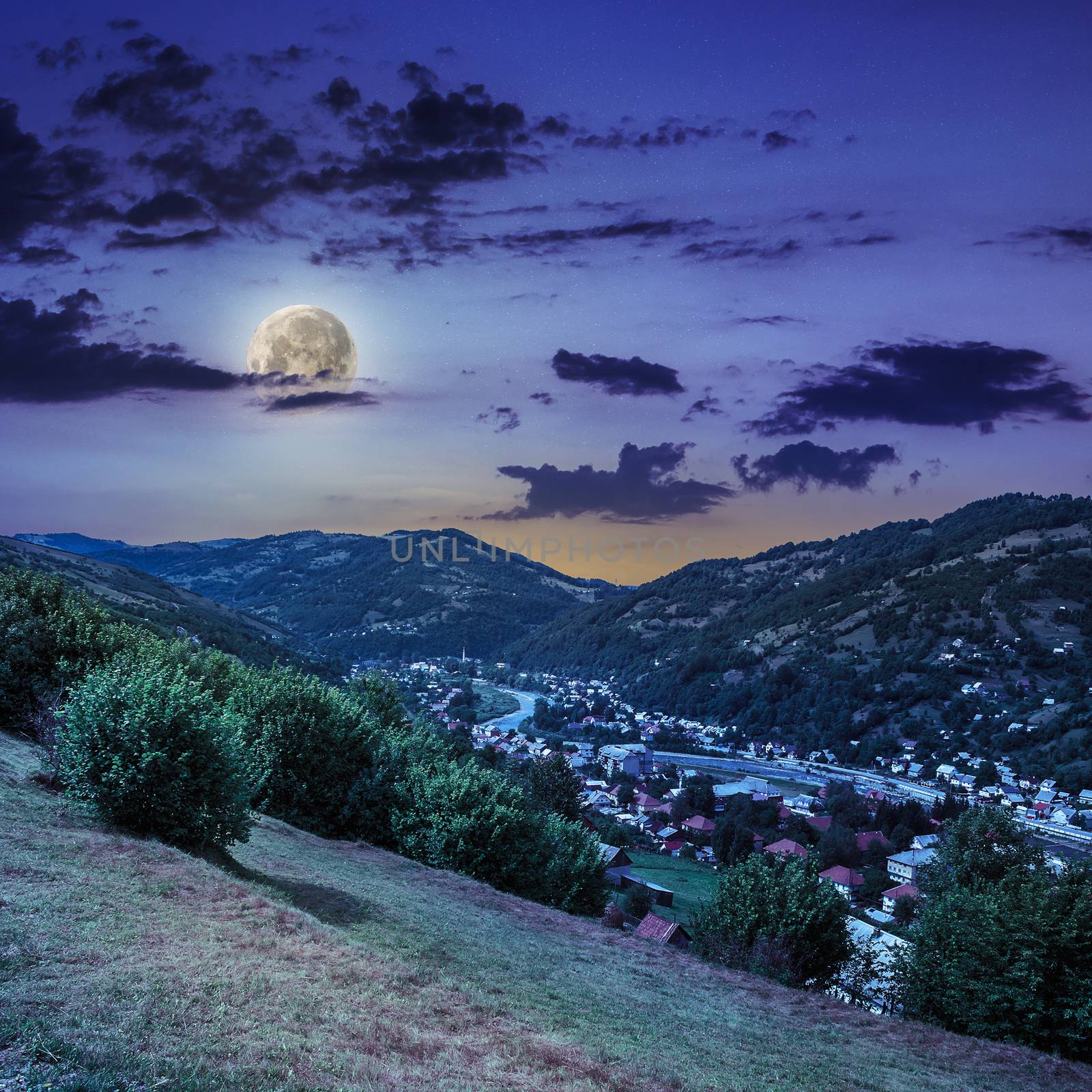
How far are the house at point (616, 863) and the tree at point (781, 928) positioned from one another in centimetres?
2827

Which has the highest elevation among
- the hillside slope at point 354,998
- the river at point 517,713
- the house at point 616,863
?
the hillside slope at point 354,998

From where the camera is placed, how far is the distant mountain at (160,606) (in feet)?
293

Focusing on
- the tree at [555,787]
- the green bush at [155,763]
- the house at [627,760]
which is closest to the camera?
the green bush at [155,763]

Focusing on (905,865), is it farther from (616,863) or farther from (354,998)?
(354,998)

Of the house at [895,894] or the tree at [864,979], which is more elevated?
the tree at [864,979]

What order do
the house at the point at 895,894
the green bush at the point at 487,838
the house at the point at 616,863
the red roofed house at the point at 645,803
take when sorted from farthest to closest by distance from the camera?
1. the red roofed house at the point at 645,803
2. the house at the point at 616,863
3. the house at the point at 895,894
4. the green bush at the point at 487,838

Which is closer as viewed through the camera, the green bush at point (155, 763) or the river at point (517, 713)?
the green bush at point (155, 763)

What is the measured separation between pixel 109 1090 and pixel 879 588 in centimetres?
19517

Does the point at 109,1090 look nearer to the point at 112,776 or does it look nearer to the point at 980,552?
the point at 112,776

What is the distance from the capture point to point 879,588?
7200 inches

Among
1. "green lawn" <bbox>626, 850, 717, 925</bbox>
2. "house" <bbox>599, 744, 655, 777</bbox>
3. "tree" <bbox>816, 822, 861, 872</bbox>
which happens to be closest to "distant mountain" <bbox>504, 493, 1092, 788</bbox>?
"house" <bbox>599, 744, 655, 777</bbox>

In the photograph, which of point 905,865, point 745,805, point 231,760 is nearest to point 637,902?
point 231,760

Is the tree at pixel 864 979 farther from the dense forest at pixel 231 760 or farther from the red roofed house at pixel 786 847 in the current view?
the red roofed house at pixel 786 847

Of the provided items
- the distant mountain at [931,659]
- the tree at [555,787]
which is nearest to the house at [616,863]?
the tree at [555,787]
